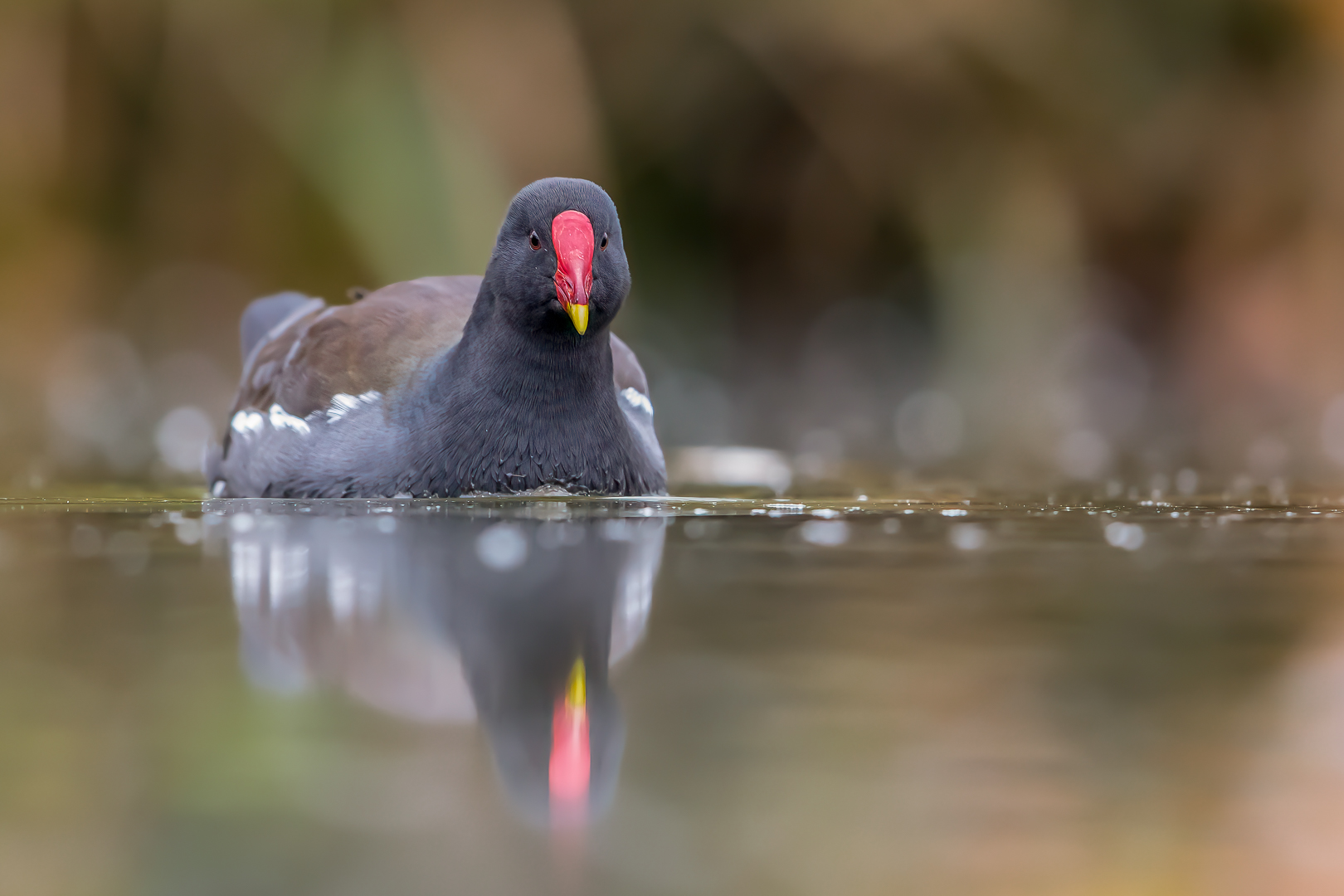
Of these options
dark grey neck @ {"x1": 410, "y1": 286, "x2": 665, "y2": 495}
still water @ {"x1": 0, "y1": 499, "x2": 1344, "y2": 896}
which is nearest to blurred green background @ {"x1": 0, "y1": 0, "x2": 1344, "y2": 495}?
dark grey neck @ {"x1": 410, "y1": 286, "x2": 665, "y2": 495}

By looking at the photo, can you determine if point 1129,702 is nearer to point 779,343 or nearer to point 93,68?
point 93,68

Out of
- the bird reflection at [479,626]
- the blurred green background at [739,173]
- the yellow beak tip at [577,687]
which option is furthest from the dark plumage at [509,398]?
the blurred green background at [739,173]

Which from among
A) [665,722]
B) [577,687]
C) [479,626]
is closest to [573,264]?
[479,626]

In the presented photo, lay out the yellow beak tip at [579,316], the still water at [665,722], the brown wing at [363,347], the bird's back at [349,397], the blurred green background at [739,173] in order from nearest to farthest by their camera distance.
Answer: the still water at [665,722], the yellow beak tip at [579,316], the bird's back at [349,397], the brown wing at [363,347], the blurred green background at [739,173]

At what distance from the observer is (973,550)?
2775 millimetres

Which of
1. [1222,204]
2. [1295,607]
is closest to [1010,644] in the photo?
[1295,607]

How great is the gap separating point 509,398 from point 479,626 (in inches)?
73.4

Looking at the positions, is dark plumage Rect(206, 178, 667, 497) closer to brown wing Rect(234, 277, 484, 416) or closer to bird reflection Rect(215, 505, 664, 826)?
brown wing Rect(234, 277, 484, 416)

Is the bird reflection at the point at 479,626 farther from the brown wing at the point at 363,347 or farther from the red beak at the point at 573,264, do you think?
the brown wing at the point at 363,347

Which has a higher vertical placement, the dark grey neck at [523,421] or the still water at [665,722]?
the dark grey neck at [523,421]

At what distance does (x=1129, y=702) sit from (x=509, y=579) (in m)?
1.07

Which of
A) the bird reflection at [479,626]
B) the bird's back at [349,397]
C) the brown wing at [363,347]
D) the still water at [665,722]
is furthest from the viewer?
the brown wing at [363,347]

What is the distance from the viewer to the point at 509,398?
375 centimetres

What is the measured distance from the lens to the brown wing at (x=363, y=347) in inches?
161
